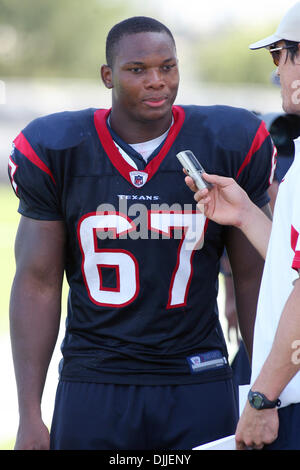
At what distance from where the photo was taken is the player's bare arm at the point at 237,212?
260cm

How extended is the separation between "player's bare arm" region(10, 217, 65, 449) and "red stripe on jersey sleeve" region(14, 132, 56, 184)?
0.60 feet

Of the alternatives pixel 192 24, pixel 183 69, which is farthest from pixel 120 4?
pixel 192 24

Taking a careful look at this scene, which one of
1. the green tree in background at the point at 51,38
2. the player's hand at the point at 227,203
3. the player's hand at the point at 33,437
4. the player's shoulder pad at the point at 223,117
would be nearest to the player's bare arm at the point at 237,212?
the player's hand at the point at 227,203

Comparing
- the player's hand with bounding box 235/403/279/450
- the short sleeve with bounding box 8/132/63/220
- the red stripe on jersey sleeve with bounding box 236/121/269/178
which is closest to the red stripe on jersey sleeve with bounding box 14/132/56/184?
the short sleeve with bounding box 8/132/63/220

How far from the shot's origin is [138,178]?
2.72 metres

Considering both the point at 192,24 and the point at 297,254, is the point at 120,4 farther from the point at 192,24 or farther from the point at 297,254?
the point at 297,254

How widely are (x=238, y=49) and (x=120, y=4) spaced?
7654 mm

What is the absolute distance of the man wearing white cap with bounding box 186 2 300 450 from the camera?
2127mm

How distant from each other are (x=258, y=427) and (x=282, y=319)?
32cm

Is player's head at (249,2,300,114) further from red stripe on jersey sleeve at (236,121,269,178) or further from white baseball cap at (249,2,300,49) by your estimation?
red stripe on jersey sleeve at (236,121,269,178)

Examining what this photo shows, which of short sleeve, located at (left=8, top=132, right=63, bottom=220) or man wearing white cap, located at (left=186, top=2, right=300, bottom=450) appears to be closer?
man wearing white cap, located at (left=186, top=2, right=300, bottom=450)

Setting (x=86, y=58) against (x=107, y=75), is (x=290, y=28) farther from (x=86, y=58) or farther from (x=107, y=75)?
(x=86, y=58)

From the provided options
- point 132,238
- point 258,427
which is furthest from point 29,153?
point 258,427

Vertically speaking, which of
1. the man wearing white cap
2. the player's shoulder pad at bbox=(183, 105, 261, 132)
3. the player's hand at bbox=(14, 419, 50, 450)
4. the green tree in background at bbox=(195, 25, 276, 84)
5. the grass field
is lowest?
the green tree in background at bbox=(195, 25, 276, 84)
